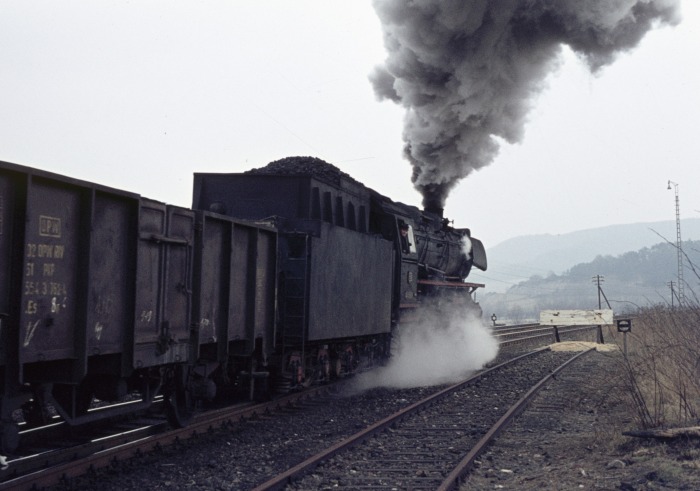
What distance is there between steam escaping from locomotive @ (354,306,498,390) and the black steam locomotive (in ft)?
2.67

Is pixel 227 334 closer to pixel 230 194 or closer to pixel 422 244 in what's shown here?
pixel 230 194

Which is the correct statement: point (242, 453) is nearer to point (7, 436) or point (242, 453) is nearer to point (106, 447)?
point (106, 447)

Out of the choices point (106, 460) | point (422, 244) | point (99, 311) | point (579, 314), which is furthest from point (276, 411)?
point (579, 314)

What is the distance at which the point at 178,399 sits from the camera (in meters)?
8.26

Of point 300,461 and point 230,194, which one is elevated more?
point 230,194

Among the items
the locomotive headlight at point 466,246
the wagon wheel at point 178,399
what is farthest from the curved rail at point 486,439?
the locomotive headlight at point 466,246

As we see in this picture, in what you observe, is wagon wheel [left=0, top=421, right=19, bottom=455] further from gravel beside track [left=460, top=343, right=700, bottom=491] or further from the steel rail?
gravel beside track [left=460, top=343, right=700, bottom=491]

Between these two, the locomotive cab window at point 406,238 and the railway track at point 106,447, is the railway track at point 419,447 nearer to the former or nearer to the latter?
the railway track at point 106,447

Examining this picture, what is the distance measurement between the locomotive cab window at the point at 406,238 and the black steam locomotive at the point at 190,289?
5 centimetres

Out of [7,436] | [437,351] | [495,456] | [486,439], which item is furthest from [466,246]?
[7,436]

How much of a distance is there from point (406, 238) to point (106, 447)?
8.87 m

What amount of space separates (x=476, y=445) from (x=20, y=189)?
17.4 ft

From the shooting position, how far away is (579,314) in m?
26.3

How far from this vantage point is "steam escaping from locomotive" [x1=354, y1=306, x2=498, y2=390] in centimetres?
1490
